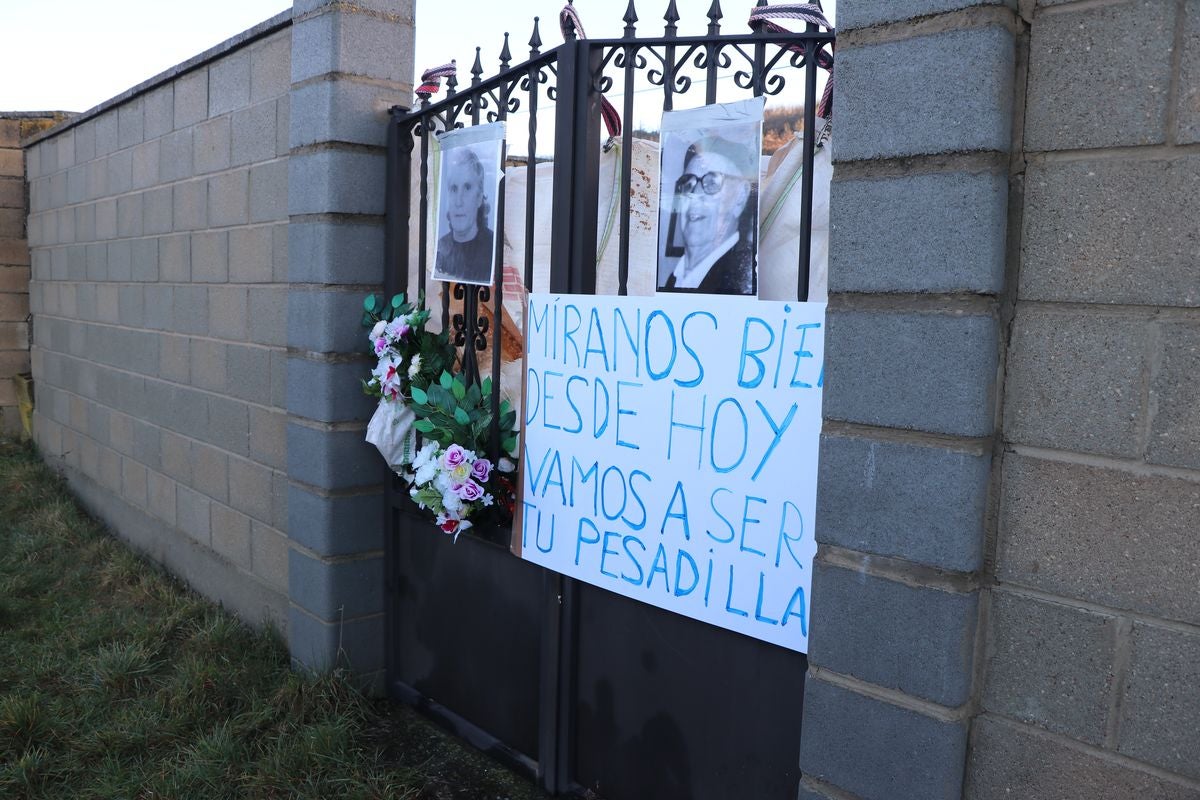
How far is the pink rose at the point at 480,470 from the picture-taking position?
3.39 meters

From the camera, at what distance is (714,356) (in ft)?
8.96

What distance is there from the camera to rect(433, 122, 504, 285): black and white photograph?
11.5 ft

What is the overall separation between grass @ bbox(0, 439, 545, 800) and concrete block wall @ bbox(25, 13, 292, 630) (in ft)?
1.25

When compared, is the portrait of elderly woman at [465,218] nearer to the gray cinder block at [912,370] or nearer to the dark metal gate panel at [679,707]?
the dark metal gate panel at [679,707]

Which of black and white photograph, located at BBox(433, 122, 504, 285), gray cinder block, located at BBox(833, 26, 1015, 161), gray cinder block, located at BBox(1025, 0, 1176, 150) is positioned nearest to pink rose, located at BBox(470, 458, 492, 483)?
black and white photograph, located at BBox(433, 122, 504, 285)

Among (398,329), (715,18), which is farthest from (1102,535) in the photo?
(398,329)

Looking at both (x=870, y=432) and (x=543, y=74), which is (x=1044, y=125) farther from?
(x=543, y=74)

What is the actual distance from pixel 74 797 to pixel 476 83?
2769 mm

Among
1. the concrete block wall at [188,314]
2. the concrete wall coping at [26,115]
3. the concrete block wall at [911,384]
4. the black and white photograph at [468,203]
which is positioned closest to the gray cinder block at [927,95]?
the concrete block wall at [911,384]

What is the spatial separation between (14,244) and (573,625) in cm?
751

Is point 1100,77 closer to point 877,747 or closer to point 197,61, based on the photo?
point 877,747

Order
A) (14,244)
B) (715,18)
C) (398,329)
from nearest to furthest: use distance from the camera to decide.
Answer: (715,18) → (398,329) → (14,244)

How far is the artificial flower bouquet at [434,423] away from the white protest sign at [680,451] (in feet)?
0.46

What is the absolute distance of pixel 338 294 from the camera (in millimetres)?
3924
